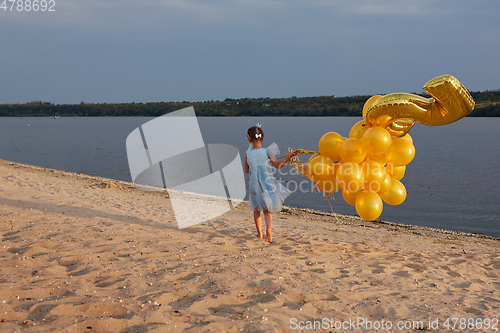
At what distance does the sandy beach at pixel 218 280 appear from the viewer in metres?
3.23

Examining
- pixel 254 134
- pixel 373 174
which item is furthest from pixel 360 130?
pixel 254 134

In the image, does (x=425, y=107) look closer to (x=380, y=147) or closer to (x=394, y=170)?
(x=380, y=147)

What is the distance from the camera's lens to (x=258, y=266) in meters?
4.73

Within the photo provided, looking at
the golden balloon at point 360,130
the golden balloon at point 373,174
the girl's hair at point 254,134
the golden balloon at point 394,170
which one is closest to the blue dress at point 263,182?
the girl's hair at point 254,134

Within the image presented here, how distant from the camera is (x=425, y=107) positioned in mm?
4871

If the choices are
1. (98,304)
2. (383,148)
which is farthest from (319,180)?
(98,304)

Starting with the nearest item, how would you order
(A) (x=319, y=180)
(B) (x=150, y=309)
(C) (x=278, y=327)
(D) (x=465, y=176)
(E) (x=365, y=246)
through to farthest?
(C) (x=278, y=327), (B) (x=150, y=309), (A) (x=319, y=180), (E) (x=365, y=246), (D) (x=465, y=176)

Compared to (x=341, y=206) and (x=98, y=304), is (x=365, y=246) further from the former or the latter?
(x=341, y=206)

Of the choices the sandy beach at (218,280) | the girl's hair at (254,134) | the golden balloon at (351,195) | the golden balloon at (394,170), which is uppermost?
the girl's hair at (254,134)

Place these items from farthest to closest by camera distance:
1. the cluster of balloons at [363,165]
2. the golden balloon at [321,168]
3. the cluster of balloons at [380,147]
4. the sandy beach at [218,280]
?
the golden balloon at [321,168] → the cluster of balloons at [363,165] → the cluster of balloons at [380,147] → the sandy beach at [218,280]

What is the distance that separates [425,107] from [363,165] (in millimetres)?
1112

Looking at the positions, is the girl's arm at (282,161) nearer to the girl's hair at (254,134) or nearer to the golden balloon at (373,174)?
the girl's hair at (254,134)

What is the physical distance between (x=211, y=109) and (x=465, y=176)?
88062 mm

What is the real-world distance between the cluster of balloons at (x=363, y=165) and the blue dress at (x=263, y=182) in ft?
2.35
